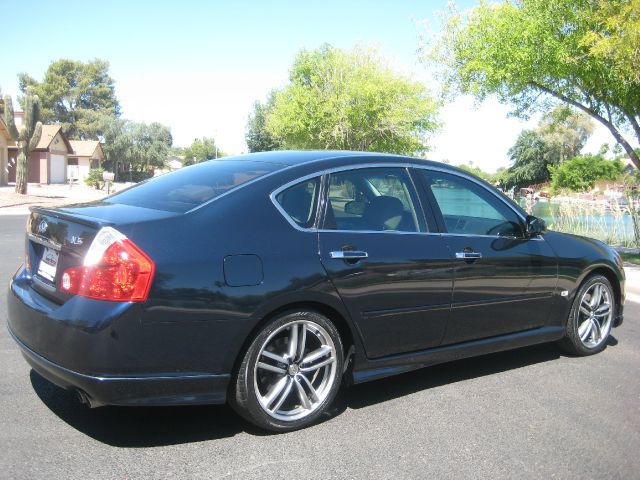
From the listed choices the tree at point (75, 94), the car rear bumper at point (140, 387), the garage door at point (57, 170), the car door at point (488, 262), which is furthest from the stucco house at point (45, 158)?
the car rear bumper at point (140, 387)

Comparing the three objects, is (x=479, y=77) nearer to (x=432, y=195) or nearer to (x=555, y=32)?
(x=555, y=32)

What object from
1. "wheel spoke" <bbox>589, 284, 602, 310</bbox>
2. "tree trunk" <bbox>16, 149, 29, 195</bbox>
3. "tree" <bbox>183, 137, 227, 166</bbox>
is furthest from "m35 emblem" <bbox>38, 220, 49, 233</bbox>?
"tree" <bbox>183, 137, 227, 166</bbox>

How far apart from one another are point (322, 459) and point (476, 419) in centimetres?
118

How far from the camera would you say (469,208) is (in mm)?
5051

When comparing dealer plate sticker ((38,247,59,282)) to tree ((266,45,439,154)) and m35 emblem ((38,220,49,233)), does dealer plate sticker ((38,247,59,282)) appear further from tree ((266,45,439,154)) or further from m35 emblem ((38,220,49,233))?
tree ((266,45,439,154))

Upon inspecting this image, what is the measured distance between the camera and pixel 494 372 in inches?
196

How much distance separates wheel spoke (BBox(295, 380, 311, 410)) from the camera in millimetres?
3680

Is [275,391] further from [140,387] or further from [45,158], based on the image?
[45,158]

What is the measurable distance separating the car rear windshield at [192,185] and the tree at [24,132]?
29.6 metres

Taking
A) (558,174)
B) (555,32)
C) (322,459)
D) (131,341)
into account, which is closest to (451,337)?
(322,459)

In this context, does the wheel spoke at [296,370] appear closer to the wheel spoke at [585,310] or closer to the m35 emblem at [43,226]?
the m35 emblem at [43,226]

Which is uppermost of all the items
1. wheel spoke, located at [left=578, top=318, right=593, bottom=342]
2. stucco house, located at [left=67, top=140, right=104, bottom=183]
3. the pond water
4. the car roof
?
stucco house, located at [left=67, top=140, right=104, bottom=183]

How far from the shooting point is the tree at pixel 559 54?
10.7 m

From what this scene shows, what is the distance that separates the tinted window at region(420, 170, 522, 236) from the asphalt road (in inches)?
45.9
